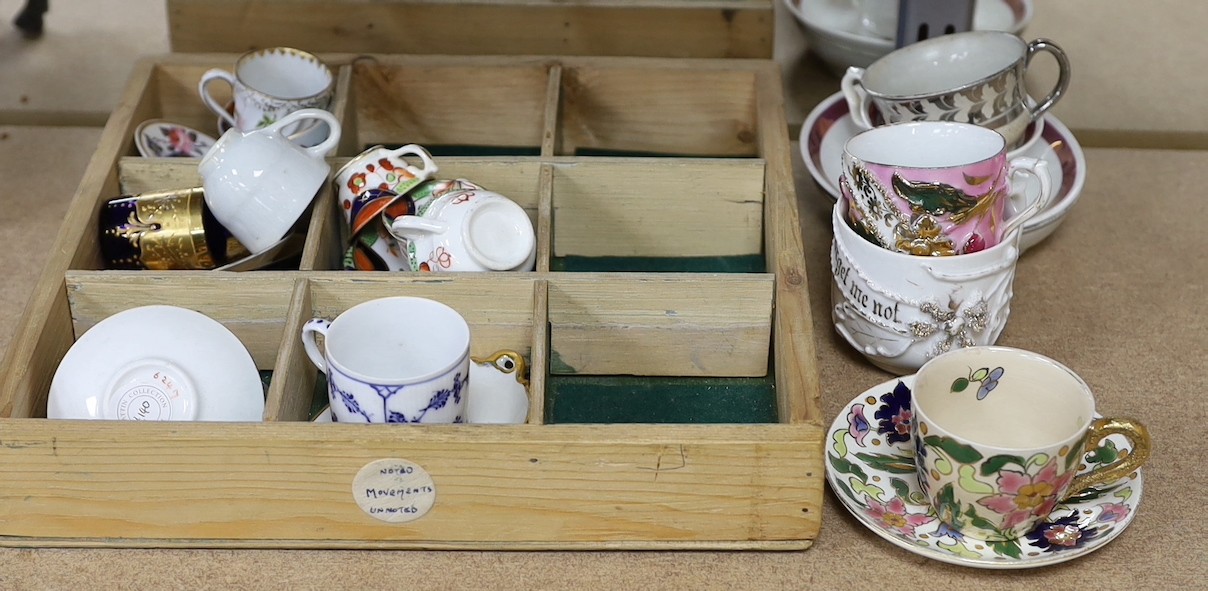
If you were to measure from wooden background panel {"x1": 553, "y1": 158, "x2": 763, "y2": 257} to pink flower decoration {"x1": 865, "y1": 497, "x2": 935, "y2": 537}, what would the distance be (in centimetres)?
28

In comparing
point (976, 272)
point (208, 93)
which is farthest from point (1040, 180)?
point (208, 93)

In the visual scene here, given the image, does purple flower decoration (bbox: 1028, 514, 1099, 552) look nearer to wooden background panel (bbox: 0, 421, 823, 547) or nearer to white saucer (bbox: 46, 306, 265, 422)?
wooden background panel (bbox: 0, 421, 823, 547)

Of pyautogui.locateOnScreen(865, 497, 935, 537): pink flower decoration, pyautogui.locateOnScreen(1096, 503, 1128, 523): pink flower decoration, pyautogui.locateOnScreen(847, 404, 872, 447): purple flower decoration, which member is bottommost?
pyautogui.locateOnScreen(865, 497, 935, 537): pink flower decoration

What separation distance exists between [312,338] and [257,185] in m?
0.16

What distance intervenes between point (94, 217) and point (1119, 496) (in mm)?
698

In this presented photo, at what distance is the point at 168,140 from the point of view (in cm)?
100

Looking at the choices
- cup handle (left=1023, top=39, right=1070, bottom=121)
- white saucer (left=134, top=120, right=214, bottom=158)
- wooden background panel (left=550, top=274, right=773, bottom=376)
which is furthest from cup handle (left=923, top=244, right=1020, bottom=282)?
white saucer (left=134, top=120, right=214, bottom=158)

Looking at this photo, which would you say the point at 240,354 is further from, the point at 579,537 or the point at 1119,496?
the point at 1119,496

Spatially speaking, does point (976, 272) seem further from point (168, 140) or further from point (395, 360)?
point (168, 140)

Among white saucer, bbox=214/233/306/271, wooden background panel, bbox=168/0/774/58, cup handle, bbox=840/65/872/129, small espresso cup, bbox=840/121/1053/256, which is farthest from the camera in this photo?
wooden background panel, bbox=168/0/774/58

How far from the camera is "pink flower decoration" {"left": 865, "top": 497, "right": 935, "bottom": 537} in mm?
696

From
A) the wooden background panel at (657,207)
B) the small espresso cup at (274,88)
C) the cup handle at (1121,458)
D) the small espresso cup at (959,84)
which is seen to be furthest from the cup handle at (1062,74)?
the small espresso cup at (274,88)

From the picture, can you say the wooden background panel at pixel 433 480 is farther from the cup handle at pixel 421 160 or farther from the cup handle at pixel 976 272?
the cup handle at pixel 421 160

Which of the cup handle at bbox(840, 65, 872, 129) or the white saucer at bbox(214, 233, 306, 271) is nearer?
the white saucer at bbox(214, 233, 306, 271)
